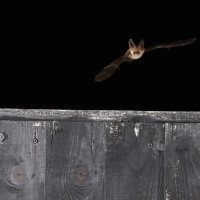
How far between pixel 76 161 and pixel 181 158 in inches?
16.7

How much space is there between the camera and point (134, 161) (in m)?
1.97

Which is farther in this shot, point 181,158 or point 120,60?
point 120,60

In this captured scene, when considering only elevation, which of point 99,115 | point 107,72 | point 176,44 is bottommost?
point 99,115

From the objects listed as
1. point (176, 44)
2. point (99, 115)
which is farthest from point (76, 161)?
point (176, 44)

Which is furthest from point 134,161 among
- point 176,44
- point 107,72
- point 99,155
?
point 176,44

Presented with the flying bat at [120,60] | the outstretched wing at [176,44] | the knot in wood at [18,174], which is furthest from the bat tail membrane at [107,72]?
the knot in wood at [18,174]

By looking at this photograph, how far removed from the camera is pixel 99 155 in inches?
77.0

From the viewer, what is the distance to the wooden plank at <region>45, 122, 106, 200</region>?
1939mm

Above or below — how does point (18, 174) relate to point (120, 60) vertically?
below

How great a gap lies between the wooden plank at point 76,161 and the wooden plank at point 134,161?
1.4 inches

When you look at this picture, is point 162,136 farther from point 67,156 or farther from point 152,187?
point 67,156

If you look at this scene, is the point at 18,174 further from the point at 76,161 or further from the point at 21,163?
the point at 76,161

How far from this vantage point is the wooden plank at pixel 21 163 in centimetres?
192

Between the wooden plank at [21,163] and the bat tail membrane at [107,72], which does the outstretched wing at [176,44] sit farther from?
the wooden plank at [21,163]
